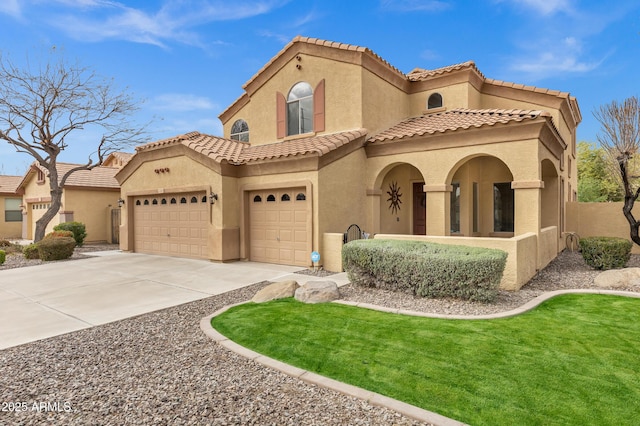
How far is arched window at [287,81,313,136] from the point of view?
15.1 meters

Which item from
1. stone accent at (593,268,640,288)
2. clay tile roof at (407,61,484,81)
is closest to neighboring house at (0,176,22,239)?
clay tile roof at (407,61,484,81)

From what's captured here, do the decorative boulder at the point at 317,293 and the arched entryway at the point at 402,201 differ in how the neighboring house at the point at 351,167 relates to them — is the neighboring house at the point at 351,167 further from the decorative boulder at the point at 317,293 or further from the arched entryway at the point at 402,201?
→ the decorative boulder at the point at 317,293

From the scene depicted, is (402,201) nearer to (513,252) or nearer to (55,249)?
(513,252)

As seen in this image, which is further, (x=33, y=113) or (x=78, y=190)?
(x=78, y=190)

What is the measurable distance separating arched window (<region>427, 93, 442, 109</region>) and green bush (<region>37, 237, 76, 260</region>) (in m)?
16.6

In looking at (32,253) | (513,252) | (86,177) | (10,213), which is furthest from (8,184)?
(513,252)

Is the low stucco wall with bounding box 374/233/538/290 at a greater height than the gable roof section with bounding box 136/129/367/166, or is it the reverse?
the gable roof section with bounding box 136/129/367/166

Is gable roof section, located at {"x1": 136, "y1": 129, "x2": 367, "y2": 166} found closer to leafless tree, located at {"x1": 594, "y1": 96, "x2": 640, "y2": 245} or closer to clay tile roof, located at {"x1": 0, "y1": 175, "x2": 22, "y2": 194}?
leafless tree, located at {"x1": 594, "y1": 96, "x2": 640, "y2": 245}

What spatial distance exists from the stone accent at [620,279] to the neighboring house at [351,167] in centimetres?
161

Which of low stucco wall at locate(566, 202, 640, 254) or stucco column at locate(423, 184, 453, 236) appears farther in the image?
low stucco wall at locate(566, 202, 640, 254)

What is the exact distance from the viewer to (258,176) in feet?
43.1

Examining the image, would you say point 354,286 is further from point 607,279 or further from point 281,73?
point 281,73

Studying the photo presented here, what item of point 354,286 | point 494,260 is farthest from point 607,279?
point 354,286

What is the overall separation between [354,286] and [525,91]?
1236 centimetres
